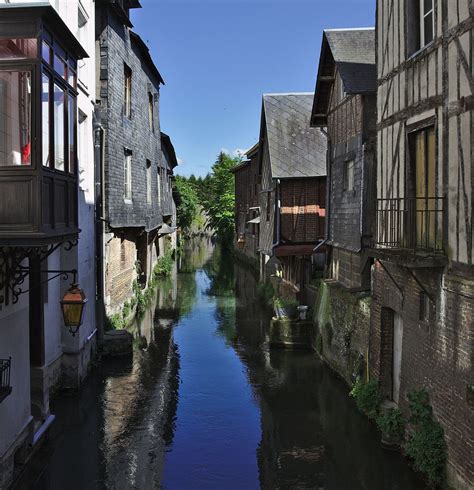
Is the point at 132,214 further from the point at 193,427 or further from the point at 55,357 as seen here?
the point at 193,427

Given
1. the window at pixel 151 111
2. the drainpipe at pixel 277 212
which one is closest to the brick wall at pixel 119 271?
the window at pixel 151 111

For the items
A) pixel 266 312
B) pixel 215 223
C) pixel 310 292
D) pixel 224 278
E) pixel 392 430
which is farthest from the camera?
pixel 215 223

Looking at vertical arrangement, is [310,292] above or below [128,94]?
below

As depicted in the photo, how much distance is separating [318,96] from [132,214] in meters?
7.37

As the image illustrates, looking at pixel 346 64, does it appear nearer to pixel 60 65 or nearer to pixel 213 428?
pixel 60 65

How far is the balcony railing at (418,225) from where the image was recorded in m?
8.48

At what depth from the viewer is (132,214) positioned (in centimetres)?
1952

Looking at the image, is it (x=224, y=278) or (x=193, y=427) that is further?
(x=224, y=278)

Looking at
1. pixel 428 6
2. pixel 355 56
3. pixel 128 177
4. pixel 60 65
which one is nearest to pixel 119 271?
pixel 128 177

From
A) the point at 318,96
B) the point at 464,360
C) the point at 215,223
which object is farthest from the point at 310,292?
the point at 215,223

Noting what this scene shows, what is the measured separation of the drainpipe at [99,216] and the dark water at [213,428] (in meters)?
1.45

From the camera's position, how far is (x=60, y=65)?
7.95 m

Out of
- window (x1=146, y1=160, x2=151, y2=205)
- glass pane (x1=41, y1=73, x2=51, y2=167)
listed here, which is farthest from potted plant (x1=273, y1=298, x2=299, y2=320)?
glass pane (x1=41, y1=73, x2=51, y2=167)

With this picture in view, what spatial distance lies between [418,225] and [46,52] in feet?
20.1
